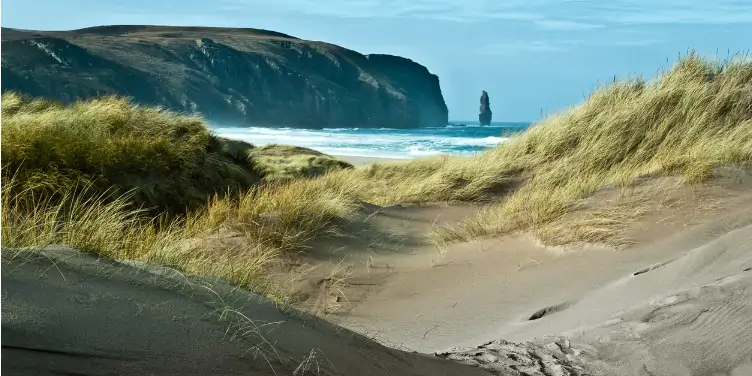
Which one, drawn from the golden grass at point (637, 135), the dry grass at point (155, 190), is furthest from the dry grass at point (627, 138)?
the dry grass at point (155, 190)

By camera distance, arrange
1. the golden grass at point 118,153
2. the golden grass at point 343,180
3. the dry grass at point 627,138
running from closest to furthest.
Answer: the golden grass at point 343,180
the golden grass at point 118,153
the dry grass at point 627,138

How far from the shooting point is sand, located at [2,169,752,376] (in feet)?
7.05

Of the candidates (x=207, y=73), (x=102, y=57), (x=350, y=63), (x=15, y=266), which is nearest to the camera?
(x=15, y=266)

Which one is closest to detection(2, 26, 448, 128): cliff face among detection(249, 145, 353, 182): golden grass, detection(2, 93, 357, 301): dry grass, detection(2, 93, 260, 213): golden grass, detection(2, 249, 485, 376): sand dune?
detection(249, 145, 353, 182): golden grass

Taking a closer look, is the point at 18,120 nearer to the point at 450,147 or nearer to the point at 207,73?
the point at 450,147

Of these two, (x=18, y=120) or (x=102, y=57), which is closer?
(x=18, y=120)

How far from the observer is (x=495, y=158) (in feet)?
33.0

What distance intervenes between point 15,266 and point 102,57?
6269cm

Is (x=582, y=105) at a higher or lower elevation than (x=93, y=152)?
higher

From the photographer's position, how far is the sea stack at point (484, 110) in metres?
94.8

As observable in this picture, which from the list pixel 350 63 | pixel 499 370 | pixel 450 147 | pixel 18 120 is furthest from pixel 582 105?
pixel 350 63

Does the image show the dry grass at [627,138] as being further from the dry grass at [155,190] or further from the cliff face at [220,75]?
the cliff face at [220,75]

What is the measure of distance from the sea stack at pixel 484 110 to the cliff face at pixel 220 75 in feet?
23.8

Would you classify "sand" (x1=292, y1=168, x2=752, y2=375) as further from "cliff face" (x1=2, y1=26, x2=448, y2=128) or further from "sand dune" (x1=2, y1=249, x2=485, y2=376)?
"cliff face" (x1=2, y1=26, x2=448, y2=128)
